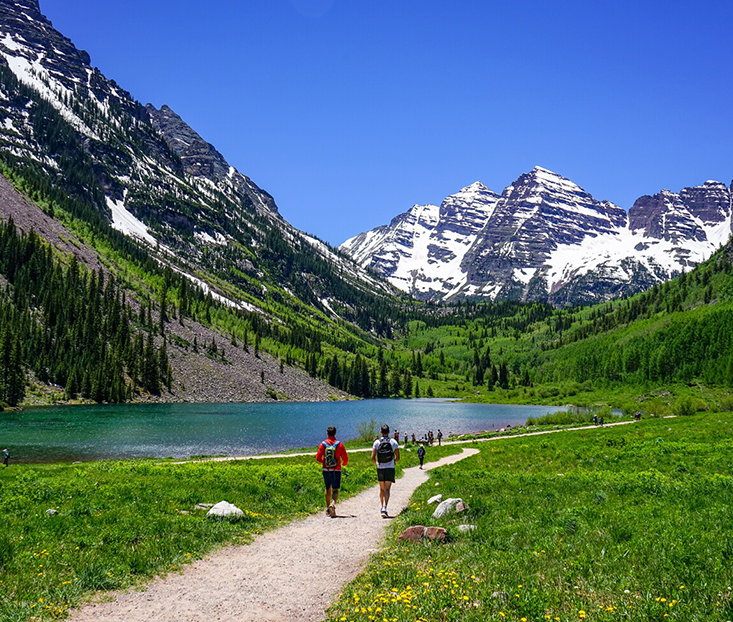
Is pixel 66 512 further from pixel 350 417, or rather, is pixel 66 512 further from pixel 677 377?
pixel 677 377

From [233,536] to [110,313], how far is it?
166m

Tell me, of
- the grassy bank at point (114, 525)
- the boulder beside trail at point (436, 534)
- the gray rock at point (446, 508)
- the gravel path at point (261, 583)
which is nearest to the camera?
the gravel path at point (261, 583)

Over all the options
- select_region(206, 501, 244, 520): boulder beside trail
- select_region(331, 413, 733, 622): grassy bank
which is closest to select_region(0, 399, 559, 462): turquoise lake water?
select_region(206, 501, 244, 520): boulder beside trail

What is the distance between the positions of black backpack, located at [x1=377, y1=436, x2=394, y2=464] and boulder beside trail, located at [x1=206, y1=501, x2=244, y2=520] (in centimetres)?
649

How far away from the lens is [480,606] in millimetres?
9234

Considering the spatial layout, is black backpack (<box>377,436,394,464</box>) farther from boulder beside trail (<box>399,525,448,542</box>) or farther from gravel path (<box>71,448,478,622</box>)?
boulder beside trail (<box>399,525,448,542</box>)

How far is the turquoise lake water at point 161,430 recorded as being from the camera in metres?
59.4

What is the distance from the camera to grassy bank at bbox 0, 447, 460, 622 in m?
10.9

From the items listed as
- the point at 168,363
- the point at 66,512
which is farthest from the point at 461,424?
the point at 66,512

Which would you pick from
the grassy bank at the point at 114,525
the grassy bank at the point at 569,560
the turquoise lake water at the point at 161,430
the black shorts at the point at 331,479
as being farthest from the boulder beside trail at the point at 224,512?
the turquoise lake water at the point at 161,430

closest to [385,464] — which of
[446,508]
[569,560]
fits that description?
[446,508]

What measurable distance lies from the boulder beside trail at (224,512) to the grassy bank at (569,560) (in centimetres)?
617

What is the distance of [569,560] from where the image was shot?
1112cm

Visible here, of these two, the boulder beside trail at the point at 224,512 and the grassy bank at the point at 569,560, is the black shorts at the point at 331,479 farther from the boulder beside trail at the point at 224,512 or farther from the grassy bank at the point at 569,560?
the boulder beside trail at the point at 224,512
